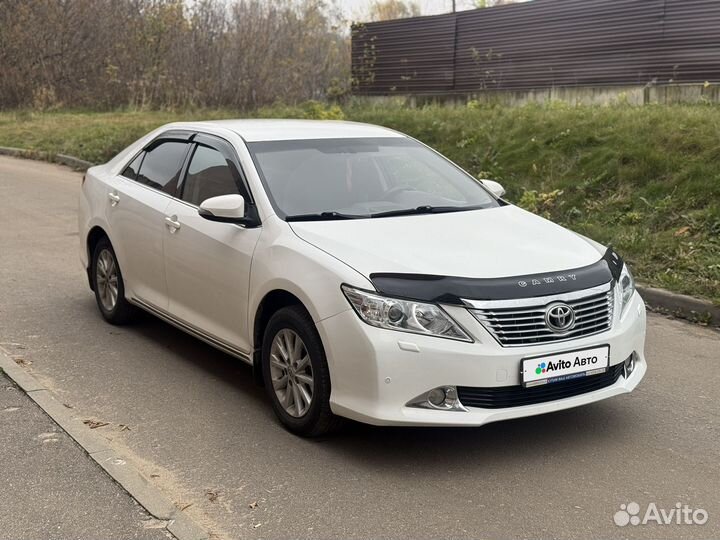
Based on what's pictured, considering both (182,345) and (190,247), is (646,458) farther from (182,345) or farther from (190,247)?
(182,345)

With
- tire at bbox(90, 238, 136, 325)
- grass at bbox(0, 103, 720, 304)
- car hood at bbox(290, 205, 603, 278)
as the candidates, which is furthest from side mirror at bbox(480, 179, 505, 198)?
tire at bbox(90, 238, 136, 325)

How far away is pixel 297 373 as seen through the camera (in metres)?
4.71

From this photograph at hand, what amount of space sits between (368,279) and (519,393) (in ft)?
2.93

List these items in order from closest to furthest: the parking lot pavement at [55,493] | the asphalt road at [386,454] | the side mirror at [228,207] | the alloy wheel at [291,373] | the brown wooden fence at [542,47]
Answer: the parking lot pavement at [55,493] < the asphalt road at [386,454] < the alloy wheel at [291,373] < the side mirror at [228,207] < the brown wooden fence at [542,47]

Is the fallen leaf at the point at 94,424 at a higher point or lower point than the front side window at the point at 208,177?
lower

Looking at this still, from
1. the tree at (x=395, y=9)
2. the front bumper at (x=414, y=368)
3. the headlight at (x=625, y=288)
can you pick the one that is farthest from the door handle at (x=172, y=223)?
the tree at (x=395, y=9)

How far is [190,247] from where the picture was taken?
18.5ft

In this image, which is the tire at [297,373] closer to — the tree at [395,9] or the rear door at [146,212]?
the rear door at [146,212]

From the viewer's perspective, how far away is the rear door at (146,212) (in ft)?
20.1

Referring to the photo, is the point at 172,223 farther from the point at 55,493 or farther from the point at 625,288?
the point at 625,288

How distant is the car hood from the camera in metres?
4.45

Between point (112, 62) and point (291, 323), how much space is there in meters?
24.8

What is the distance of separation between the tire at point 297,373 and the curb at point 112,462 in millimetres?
898

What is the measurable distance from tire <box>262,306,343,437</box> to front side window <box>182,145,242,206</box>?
107 centimetres
